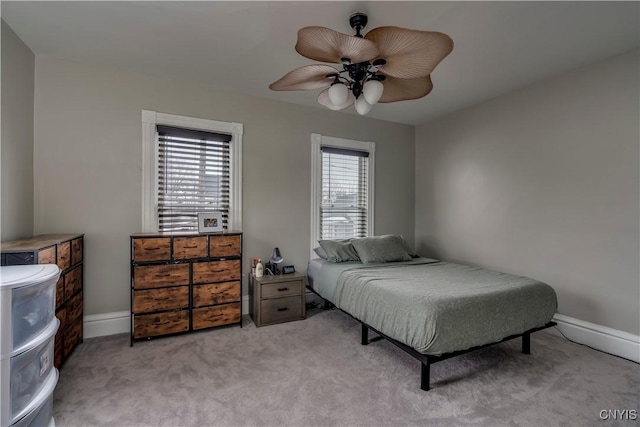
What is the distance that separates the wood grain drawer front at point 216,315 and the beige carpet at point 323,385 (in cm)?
17

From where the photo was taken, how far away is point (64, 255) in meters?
2.31

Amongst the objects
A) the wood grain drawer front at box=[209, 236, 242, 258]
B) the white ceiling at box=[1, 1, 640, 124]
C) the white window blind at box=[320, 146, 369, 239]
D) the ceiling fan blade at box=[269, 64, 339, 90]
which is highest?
the white ceiling at box=[1, 1, 640, 124]

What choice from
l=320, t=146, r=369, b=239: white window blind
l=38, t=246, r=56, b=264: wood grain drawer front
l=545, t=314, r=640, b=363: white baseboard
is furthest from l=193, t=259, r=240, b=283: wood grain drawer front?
l=545, t=314, r=640, b=363: white baseboard

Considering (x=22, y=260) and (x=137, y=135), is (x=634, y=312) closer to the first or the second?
(x=22, y=260)

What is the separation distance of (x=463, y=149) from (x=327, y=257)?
2460 millimetres

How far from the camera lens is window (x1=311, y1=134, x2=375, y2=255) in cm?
398

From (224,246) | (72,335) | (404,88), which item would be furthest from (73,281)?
(404,88)

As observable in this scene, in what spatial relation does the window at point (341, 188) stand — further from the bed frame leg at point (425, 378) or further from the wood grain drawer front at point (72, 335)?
the wood grain drawer front at point (72, 335)

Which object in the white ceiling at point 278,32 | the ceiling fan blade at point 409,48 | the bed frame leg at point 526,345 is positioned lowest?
the bed frame leg at point 526,345

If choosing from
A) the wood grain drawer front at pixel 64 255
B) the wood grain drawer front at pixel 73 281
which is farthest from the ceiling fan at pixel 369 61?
the wood grain drawer front at pixel 73 281

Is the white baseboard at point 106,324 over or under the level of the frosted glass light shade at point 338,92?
under

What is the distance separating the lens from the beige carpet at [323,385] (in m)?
1.78

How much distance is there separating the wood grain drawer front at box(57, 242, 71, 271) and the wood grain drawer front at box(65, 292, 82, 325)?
0.35 m

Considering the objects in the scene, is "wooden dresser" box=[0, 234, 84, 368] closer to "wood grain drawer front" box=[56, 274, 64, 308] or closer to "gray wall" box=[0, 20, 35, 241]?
"wood grain drawer front" box=[56, 274, 64, 308]
